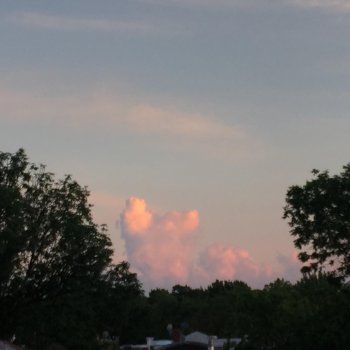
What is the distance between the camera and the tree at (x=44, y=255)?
63844 millimetres

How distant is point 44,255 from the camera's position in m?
66.6

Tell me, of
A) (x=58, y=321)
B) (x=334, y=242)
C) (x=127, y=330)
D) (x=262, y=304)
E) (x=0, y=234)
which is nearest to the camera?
(x=334, y=242)

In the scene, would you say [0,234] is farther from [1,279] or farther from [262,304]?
[262,304]

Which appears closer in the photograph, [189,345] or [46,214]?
[46,214]

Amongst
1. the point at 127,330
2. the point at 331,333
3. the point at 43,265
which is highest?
the point at 127,330

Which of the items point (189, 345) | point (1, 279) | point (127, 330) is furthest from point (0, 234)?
point (127, 330)

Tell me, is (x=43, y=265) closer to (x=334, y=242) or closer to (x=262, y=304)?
(x=334, y=242)

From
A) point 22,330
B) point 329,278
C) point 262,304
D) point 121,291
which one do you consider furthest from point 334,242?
point 262,304

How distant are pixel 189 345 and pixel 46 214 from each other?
3653 centimetres

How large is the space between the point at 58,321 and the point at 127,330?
3939 inches

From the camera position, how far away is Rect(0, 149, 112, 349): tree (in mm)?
63844

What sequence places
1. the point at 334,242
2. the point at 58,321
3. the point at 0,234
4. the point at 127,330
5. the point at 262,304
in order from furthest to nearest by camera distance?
the point at 127,330 < the point at 262,304 < the point at 58,321 < the point at 0,234 < the point at 334,242

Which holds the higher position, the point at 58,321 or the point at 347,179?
the point at 347,179

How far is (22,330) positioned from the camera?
213 feet
